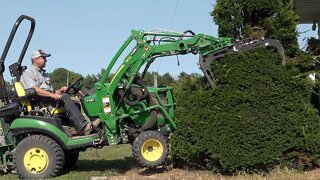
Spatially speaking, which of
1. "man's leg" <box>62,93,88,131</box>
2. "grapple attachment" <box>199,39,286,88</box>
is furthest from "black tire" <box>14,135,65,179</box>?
"grapple attachment" <box>199,39,286,88</box>

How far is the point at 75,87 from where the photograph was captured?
9305 millimetres

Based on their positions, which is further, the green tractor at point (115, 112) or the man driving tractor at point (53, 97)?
the man driving tractor at point (53, 97)

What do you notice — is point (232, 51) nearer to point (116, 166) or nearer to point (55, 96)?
point (55, 96)

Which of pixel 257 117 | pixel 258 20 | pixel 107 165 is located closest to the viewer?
pixel 257 117

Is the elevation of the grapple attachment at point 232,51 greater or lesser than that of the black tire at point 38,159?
greater

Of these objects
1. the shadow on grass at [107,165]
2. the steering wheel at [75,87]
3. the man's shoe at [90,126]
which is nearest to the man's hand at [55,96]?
the steering wheel at [75,87]

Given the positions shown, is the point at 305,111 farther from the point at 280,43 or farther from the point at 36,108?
the point at 36,108

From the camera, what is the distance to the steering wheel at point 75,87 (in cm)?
927

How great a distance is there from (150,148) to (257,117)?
1877 mm

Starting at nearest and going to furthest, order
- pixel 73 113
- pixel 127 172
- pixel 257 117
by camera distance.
A: pixel 257 117 < pixel 73 113 < pixel 127 172

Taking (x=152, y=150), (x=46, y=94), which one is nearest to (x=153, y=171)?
(x=152, y=150)

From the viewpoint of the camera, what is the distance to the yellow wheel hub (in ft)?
28.8

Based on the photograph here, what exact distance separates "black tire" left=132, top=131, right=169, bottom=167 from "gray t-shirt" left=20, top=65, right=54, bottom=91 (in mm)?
2060

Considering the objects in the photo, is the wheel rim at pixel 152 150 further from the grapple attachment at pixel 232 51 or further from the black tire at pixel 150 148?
the grapple attachment at pixel 232 51
